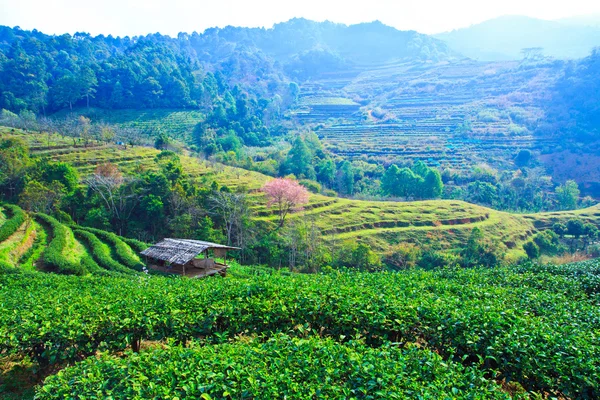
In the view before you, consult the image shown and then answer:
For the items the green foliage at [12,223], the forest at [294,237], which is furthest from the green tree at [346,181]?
the green foliage at [12,223]

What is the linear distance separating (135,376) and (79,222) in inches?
1400

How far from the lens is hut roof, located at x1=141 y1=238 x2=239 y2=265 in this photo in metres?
24.7

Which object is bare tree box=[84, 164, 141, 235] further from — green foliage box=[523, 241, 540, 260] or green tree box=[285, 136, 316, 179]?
green foliage box=[523, 241, 540, 260]

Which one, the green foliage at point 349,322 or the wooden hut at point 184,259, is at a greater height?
the green foliage at point 349,322

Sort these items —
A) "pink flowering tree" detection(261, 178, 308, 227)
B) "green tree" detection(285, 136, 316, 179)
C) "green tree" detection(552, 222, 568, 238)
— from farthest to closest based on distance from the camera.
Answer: "green tree" detection(285, 136, 316, 179) < "green tree" detection(552, 222, 568, 238) < "pink flowering tree" detection(261, 178, 308, 227)

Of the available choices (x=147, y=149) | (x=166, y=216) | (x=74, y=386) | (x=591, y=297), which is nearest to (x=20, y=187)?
(x=166, y=216)

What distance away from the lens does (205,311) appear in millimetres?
8883

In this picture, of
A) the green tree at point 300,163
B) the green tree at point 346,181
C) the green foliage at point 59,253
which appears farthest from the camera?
the green tree at point 300,163

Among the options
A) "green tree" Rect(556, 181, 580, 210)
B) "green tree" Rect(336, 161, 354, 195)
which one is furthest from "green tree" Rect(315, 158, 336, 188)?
"green tree" Rect(556, 181, 580, 210)

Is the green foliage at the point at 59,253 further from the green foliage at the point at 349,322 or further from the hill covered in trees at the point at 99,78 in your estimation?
the hill covered in trees at the point at 99,78

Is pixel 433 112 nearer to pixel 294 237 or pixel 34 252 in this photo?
pixel 294 237

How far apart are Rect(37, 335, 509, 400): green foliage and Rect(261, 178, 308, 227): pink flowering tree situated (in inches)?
1340

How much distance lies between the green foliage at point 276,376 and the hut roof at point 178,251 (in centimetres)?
1867

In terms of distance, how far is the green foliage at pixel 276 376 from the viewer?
5.40 m
